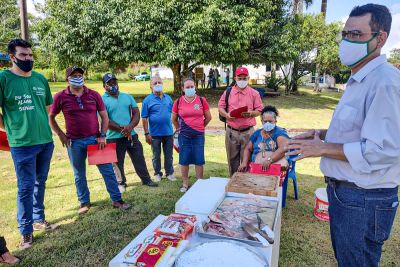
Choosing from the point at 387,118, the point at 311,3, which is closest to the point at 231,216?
the point at 387,118

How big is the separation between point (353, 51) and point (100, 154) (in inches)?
126

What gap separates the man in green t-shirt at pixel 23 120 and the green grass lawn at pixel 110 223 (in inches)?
17.8

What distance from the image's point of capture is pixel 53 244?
133 inches

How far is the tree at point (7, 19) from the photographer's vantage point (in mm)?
25969

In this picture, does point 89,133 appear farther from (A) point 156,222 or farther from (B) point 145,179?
(A) point 156,222

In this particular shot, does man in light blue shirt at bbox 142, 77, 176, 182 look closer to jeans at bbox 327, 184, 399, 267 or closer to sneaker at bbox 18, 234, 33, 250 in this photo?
sneaker at bbox 18, 234, 33, 250

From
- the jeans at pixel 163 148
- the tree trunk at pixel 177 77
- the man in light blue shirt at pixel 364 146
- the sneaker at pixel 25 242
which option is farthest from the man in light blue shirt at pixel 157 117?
the tree trunk at pixel 177 77

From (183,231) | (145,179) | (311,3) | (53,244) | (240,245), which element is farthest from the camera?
(311,3)

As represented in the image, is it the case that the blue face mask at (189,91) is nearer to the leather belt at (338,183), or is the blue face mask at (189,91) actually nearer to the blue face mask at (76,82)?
the blue face mask at (76,82)

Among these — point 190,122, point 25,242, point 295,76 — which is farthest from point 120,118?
point 295,76

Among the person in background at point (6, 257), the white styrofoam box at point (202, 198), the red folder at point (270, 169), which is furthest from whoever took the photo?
the red folder at point (270, 169)

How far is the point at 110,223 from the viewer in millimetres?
3855

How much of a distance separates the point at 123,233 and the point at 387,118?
3.16 meters

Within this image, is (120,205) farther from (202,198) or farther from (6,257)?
(202,198)
